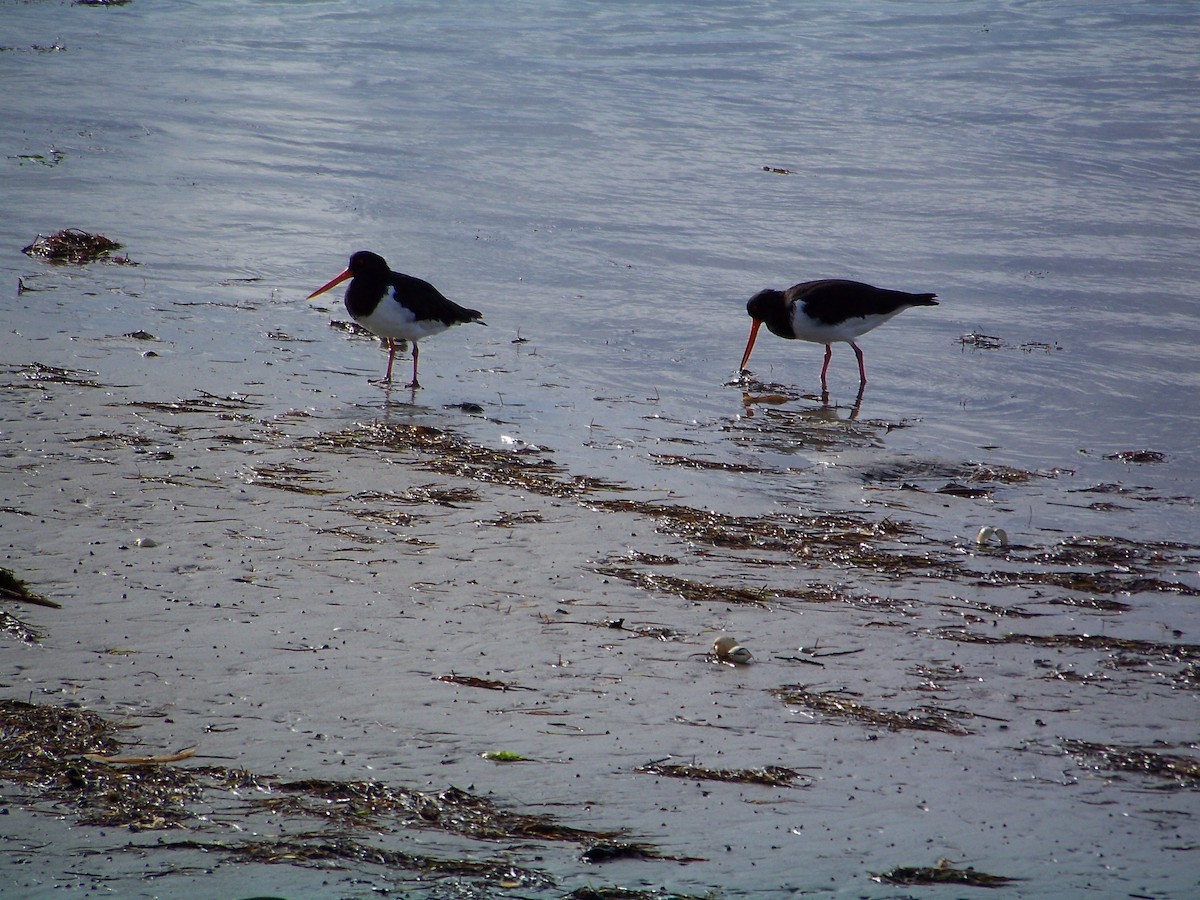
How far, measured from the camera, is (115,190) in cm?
1338

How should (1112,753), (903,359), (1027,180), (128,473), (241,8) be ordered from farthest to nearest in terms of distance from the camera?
(241,8)
(1027,180)
(903,359)
(128,473)
(1112,753)

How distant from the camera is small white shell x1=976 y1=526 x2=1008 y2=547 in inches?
232

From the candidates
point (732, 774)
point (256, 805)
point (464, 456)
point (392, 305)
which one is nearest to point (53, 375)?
point (392, 305)

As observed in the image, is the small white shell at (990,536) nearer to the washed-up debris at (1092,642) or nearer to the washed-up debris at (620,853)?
the washed-up debris at (1092,642)

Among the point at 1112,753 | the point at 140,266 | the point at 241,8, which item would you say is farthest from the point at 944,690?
the point at 241,8

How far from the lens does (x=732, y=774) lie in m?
3.56

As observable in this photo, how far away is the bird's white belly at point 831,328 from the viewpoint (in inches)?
392

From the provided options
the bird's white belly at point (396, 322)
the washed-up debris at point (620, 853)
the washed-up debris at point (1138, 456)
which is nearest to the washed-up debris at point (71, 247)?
the bird's white belly at point (396, 322)

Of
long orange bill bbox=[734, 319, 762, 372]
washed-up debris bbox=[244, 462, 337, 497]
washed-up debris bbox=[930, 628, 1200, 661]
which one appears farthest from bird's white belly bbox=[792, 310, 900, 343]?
washed-up debris bbox=[930, 628, 1200, 661]

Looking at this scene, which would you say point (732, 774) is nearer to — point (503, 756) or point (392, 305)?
point (503, 756)

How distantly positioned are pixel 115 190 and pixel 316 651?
10.8 meters

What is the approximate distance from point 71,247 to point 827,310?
6.67 m

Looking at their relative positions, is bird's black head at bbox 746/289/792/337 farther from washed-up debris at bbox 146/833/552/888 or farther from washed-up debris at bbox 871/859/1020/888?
washed-up debris at bbox 146/833/552/888

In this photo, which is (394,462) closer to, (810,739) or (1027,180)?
(810,739)
